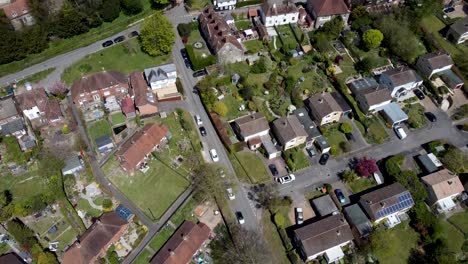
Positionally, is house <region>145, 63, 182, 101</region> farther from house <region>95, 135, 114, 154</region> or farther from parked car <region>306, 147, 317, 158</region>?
parked car <region>306, 147, 317, 158</region>

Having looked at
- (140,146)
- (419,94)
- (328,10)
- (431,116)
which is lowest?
(431,116)

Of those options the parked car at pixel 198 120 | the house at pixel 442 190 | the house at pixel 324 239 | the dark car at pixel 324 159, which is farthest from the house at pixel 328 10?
the house at pixel 324 239

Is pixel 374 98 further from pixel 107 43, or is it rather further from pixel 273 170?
pixel 107 43

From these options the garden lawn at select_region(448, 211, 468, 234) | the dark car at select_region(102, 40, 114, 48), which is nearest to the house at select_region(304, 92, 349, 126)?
the garden lawn at select_region(448, 211, 468, 234)

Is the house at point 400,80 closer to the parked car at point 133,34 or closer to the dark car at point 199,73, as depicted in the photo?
the dark car at point 199,73

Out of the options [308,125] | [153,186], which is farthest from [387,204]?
[153,186]

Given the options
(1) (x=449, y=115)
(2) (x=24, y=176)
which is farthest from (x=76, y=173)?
(1) (x=449, y=115)

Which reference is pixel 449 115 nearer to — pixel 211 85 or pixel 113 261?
pixel 211 85
